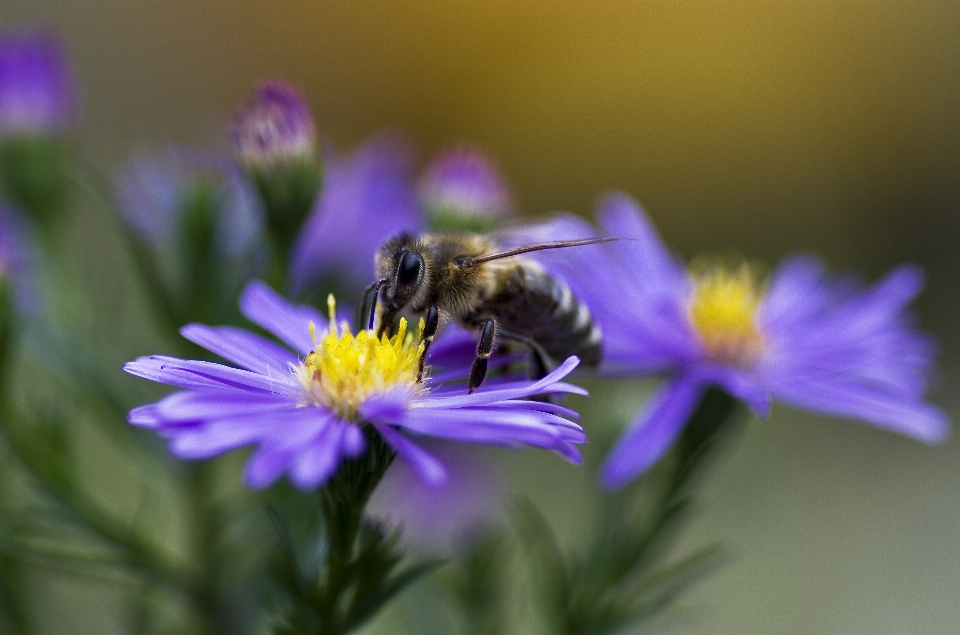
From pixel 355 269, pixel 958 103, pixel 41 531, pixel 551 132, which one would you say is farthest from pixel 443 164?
pixel 958 103

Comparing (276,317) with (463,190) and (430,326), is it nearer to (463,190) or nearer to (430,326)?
(430,326)

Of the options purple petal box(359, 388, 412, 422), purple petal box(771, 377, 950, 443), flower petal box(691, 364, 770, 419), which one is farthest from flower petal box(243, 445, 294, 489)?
purple petal box(771, 377, 950, 443)

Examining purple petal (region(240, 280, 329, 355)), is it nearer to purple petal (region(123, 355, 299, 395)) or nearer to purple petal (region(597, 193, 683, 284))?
purple petal (region(123, 355, 299, 395))

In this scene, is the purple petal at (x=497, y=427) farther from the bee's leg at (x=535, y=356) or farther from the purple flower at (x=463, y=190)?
the purple flower at (x=463, y=190)

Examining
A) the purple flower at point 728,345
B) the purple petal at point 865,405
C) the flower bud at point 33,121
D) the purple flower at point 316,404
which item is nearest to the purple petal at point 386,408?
the purple flower at point 316,404

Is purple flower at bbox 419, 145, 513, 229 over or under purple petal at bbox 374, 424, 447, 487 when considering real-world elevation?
over

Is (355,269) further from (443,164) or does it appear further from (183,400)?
(183,400)

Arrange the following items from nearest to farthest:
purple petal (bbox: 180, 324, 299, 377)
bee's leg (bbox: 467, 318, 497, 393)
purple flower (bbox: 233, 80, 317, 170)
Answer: purple petal (bbox: 180, 324, 299, 377)
bee's leg (bbox: 467, 318, 497, 393)
purple flower (bbox: 233, 80, 317, 170)
